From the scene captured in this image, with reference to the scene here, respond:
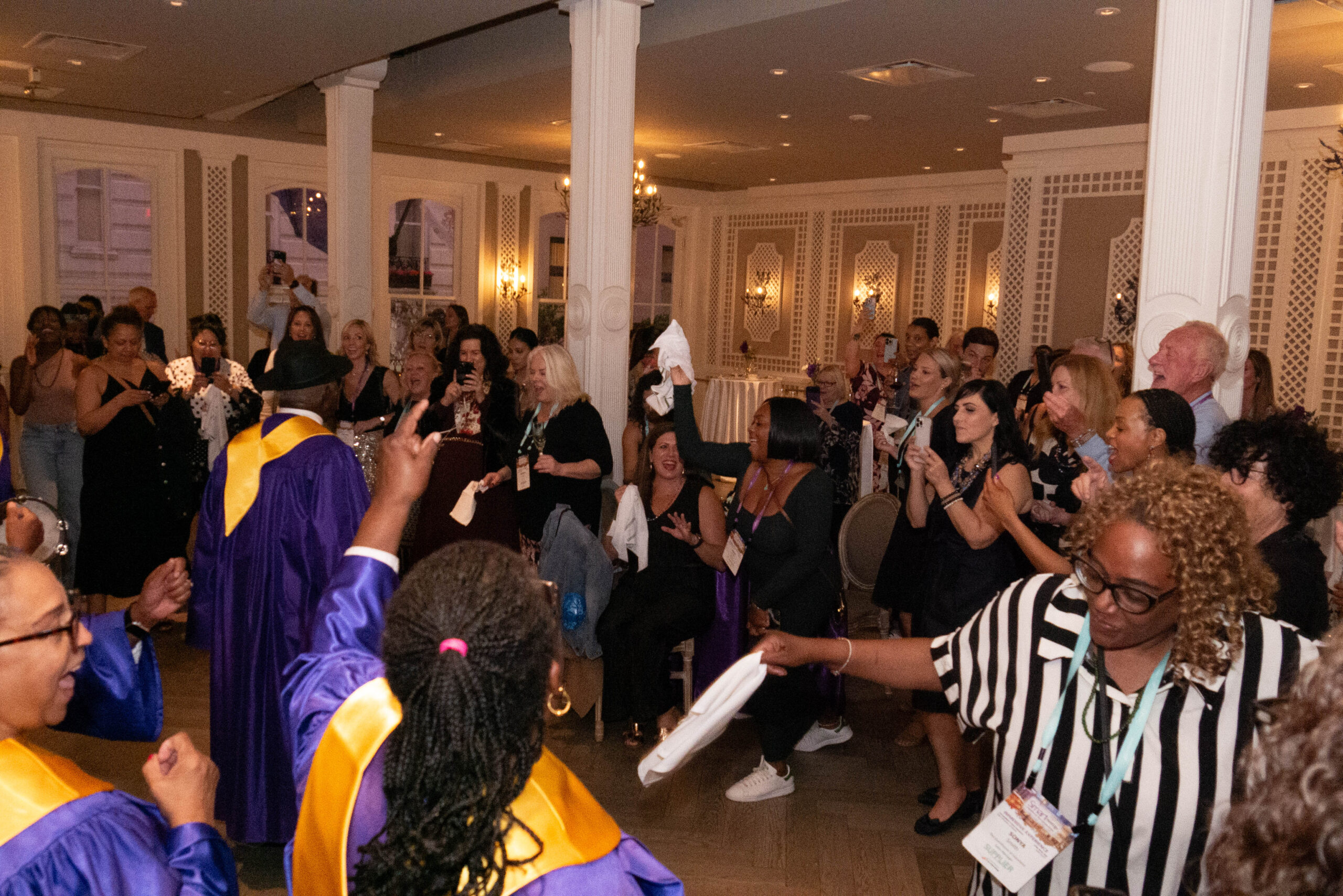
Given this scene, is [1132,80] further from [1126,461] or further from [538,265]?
[538,265]

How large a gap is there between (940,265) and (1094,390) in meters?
9.49

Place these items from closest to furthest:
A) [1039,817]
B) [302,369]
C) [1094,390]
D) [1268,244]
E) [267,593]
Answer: [1039,817] → [267,593] → [302,369] → [1094,390] → [1268,244]

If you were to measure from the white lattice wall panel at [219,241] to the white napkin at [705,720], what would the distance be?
35.7 feet

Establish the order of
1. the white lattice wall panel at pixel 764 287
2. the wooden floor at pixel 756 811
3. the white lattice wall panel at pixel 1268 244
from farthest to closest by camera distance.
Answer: the white lattice wall panel at pixel 764 287 < the white lattice wall panel at pixel 1268 244 < the wooden floor at pixel 756 811

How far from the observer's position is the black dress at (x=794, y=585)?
148 inches

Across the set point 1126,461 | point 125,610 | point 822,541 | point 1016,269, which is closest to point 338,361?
point 125,610

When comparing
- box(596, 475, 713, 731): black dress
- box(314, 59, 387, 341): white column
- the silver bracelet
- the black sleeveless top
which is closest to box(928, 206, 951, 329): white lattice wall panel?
box(314, 59, 387, 341): white column

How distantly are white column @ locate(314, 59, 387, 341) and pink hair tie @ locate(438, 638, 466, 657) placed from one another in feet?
24.2

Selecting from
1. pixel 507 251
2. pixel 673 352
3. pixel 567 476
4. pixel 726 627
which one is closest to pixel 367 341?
pixel 567 476

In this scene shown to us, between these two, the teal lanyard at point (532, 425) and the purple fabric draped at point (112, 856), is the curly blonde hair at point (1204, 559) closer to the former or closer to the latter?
the purple fabric draped at point (112, 856)

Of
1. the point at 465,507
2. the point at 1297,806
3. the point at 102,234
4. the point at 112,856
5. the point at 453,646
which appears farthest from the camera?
the point at 102,234

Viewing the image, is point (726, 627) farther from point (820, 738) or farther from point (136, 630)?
point (136, 630)

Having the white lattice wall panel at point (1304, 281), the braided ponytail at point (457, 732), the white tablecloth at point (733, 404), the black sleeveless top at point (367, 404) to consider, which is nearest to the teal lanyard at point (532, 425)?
the black sleeveless top at point (367, 404)

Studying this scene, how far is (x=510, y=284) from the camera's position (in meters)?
13.3
